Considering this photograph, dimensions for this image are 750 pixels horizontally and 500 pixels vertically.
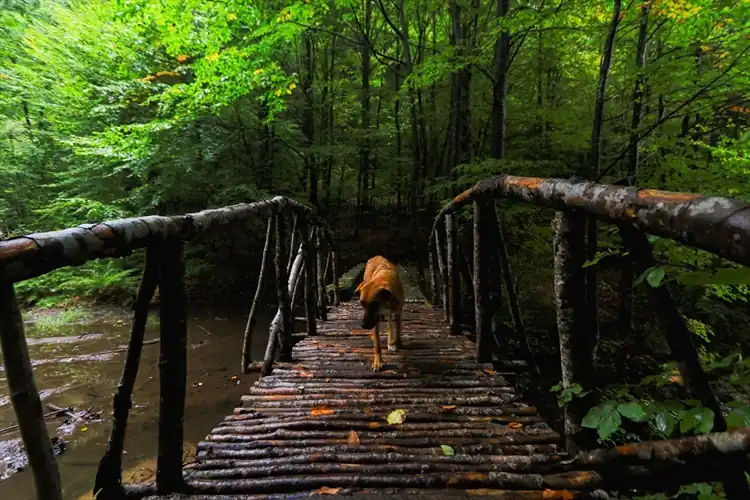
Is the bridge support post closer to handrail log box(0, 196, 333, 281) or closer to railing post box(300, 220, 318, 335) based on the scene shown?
railing post box(300, 220, 318, 335)

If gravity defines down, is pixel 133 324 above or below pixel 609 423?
above

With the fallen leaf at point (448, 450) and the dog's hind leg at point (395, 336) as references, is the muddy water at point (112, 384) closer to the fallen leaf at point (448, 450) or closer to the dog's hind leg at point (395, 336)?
the dog's hind leg at point (395, 336)

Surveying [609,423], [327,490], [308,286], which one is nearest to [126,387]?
[327,490]

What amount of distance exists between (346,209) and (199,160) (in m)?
8.75

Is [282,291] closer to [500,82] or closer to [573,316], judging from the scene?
[573,316]

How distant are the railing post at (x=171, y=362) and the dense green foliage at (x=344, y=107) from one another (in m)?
4.40

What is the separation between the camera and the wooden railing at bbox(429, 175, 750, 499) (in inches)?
31.4

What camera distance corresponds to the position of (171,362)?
1697 mm

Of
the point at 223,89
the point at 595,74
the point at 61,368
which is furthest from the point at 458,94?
the point at 61,368

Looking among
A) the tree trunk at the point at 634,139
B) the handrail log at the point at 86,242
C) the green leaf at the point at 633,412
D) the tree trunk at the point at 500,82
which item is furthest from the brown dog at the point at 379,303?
the tree trunk at the point at 634,139

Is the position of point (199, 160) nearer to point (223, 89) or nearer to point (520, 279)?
point (223, 89)

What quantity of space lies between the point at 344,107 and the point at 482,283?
13.4m

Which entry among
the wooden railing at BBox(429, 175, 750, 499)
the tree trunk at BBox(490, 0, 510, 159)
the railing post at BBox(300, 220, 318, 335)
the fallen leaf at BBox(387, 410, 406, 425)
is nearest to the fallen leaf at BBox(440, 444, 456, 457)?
the fallen leaf at BBox(387, 410, 406, 425)

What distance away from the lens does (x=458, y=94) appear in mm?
8883
